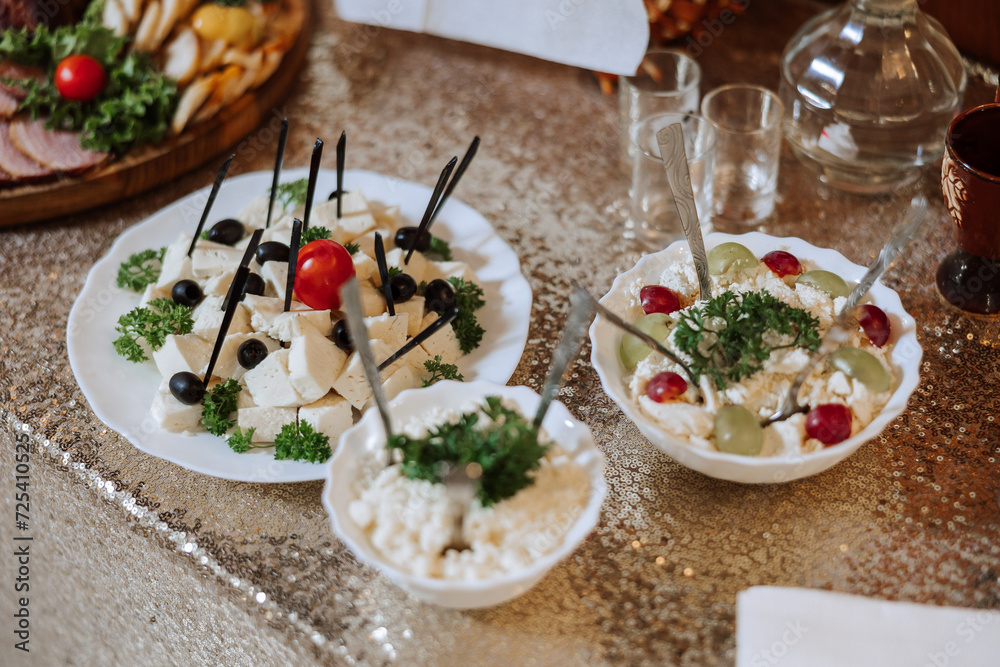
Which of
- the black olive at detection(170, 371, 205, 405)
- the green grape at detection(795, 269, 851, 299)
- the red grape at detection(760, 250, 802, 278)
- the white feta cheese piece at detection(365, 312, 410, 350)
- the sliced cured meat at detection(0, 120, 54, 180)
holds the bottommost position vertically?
the black olive at detection(170, 371, 205, 405)

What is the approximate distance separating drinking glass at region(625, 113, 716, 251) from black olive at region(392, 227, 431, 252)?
0.42 metres

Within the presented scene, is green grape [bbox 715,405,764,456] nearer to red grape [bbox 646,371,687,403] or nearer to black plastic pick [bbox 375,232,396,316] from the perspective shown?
red grape [bbox 646,371,687,403]

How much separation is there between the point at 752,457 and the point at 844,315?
230 millimetres

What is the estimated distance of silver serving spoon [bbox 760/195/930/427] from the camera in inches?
41.4

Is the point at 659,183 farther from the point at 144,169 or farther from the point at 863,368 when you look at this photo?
the point at 144,169

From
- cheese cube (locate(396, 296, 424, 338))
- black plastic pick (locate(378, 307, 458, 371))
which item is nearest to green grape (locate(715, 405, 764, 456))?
black plastic pick (locate(378, 307, 458, 371))

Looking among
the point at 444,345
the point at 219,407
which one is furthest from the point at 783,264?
the point at 219,407

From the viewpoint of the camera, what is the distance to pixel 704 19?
199cm

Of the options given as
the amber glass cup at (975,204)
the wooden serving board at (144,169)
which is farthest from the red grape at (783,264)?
the wooden serving board at (144,169)

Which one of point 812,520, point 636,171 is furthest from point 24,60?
point 812,520

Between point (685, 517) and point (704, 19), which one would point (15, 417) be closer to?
point (685, 517)

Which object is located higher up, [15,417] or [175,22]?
[175,22]

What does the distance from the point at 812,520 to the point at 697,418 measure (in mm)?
242

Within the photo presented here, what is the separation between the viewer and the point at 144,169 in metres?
1.77
